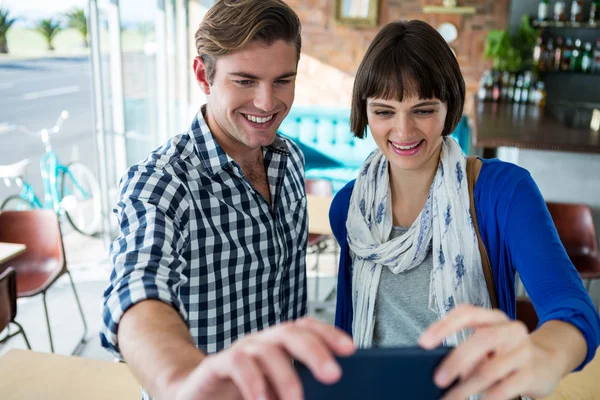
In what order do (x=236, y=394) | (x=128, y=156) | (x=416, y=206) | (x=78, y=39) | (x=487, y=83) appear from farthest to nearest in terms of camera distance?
(x=487, y=83) < (x=128, y=156) < (x=78, y=39) < (x=416, y=206) < (x=236, y=394)

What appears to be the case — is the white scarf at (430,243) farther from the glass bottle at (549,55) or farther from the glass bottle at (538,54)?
the glass bottle at (549,55)

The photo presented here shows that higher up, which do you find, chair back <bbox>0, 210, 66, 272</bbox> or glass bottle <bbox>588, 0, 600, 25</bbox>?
glass bottle <bbox>588, 0, 600, 25</bbox>

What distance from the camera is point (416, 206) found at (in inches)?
59.0

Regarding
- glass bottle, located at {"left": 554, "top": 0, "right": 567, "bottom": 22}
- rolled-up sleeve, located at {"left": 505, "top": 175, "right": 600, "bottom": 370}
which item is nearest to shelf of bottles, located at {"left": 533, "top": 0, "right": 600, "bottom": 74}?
glass bottle, located at {"left": 554, "top": 0, "right": 567, "bottom": 22}

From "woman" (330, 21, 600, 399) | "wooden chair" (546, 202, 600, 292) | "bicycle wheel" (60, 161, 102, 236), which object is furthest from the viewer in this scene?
"bicycle wheel" (60, 161, 102, 236)

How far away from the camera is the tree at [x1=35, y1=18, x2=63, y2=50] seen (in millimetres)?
4363

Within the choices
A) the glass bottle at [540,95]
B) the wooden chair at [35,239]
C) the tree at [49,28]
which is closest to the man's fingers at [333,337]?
the wooden chair at [35,239]

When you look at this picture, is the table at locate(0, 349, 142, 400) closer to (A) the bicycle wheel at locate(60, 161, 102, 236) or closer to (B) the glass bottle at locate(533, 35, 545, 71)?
(A) the bicycle wheel at locate(60, 161, 102, 236)

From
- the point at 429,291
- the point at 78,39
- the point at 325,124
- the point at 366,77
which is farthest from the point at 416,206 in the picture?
the point at 325,124

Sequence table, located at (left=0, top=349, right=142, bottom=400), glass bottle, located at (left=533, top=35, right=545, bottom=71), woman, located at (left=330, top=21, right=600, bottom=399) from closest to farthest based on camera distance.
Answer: woman, located at (left=330, top=21, right=600, bottom=399) → table, located at (left=0, top=349, right=142, bottom=400) → glass bottle, located at (left=533, top=35, right=545, bottom=71)

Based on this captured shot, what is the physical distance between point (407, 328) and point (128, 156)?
14.4 ft

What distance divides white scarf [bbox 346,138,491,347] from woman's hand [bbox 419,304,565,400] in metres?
0.72

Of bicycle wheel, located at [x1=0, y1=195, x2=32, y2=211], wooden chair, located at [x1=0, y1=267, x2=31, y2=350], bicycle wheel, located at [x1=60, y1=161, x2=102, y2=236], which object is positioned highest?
wooden chair, located at [x1=0, y1=267, x2=31, y2=350]

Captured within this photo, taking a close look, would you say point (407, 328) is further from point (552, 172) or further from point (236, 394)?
point (552, 172)
